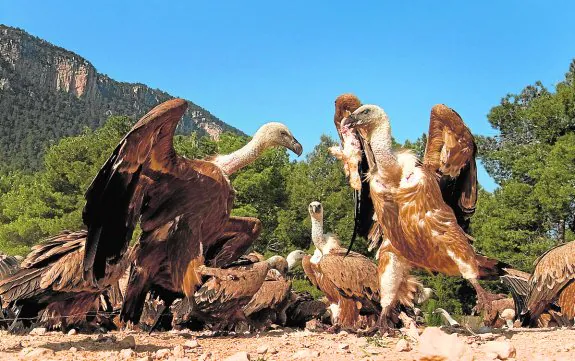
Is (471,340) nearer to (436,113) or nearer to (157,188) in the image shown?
(436,113)

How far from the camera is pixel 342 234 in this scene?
20953 millimetres

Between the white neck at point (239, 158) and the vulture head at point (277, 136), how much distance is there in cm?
A: 11

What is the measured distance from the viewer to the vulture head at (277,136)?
24.0ft

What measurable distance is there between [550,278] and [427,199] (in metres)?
3.84

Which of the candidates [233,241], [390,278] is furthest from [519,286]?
[233,241]

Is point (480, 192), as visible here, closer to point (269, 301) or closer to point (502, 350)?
point (269, 301)

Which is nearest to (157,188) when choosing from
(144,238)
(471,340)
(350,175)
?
(144,238)

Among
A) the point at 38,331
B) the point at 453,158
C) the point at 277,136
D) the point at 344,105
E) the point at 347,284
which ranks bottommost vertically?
the point at 38,331

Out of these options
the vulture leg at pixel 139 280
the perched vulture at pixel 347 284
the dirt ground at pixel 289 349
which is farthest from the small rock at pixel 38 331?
the perched vulture at pixel 347 284

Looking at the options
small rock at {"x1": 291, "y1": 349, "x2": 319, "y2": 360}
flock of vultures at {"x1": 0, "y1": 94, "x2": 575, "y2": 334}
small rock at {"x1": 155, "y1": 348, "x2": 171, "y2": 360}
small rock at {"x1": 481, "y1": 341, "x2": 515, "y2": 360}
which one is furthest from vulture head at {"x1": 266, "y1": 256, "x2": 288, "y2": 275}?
small rock at {"x1": 481, "y1": 341, "x2": 515, "y2": 360}

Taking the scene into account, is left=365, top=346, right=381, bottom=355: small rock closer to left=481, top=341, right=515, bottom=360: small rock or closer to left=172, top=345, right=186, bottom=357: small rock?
left=481, top=341, right=515, bottom=360: small rock

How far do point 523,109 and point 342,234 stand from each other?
10.3 metres

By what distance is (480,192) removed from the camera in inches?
977

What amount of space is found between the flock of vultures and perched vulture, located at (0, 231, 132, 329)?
0.02 meters
